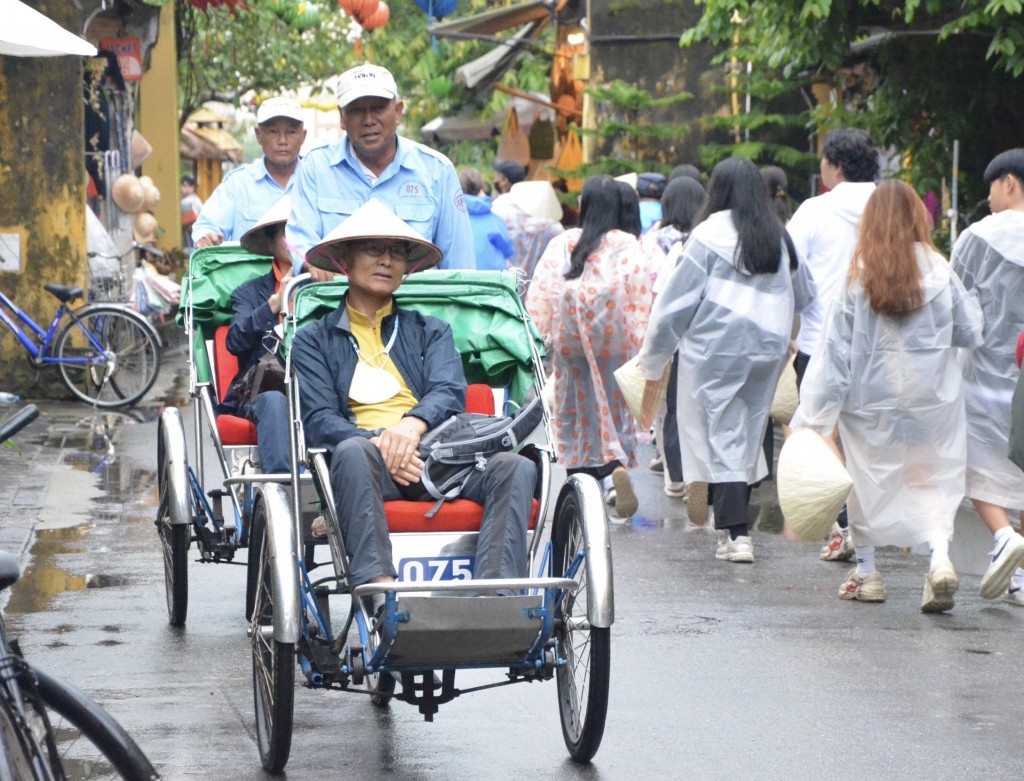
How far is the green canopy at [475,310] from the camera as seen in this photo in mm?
6137

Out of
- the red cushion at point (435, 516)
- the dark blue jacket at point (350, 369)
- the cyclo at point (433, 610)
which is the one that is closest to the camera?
the cyclo at point (433, 610)

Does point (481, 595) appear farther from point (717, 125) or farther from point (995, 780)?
point (717, 125)

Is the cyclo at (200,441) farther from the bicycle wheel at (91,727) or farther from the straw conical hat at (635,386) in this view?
the bicycle wheel at (91,727)

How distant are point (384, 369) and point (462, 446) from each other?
0.64m

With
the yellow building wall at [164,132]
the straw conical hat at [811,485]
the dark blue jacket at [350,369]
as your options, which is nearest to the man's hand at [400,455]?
the dark blue jacket at [350,369]

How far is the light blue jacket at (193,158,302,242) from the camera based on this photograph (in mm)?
8594

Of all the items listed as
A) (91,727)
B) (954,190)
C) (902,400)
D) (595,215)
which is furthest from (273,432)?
(954,190)

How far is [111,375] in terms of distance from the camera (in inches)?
587

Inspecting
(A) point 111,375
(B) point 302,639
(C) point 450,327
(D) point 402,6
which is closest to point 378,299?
(C) point 450,327

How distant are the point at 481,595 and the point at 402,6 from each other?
31.0 m

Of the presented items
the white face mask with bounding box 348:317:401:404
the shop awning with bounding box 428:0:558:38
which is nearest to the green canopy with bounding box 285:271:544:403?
the white face mask with bounding box 348:317:401:404

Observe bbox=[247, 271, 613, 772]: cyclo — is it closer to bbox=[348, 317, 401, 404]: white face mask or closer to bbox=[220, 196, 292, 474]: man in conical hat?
bbox=[348, 317, 401, 404]: white face mask

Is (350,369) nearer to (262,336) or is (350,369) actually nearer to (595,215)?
(262,336)

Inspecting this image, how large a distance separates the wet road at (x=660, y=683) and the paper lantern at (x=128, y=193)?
1078cm
